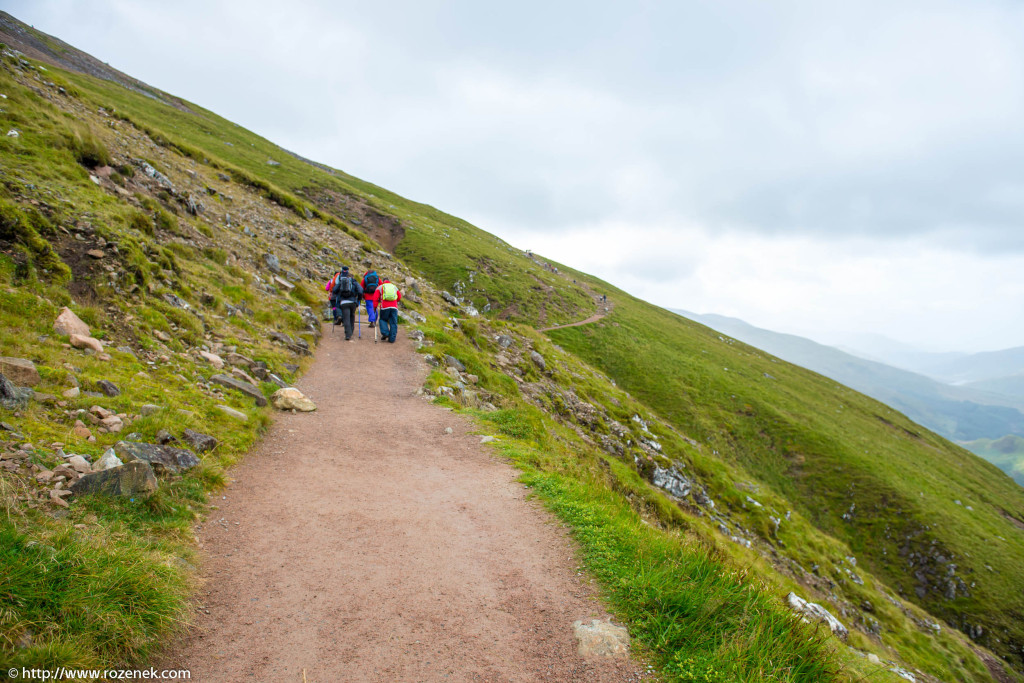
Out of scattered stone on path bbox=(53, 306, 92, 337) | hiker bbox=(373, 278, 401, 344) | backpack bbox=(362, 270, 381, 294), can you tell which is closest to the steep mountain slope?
scattered stone on path bbox=(53, 306, 92, 337)

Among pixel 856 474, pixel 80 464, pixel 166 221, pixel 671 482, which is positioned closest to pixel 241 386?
pixel 80 464

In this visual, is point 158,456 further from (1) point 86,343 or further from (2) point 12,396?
(1) point 86,343

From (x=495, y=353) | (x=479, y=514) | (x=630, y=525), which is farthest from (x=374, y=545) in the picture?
(x=495, y=353)

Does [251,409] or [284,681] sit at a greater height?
[284,681]

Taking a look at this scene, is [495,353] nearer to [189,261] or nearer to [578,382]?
[578,382]

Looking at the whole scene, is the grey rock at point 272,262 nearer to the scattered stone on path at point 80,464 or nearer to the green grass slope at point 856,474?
the scattered stone on path at point 80,464

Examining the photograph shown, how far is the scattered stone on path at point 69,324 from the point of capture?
9.14 meters

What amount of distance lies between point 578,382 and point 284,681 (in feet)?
94.2

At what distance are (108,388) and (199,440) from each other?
6.75 feet

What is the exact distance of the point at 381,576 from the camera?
5965 millimetres

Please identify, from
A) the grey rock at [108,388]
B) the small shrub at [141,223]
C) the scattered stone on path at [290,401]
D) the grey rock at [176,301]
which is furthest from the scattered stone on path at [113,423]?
the small shrub at [141,223]

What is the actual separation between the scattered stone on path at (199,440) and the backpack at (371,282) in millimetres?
13142

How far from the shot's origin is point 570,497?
27.5 feet

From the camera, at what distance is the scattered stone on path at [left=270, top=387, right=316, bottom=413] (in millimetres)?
12047
